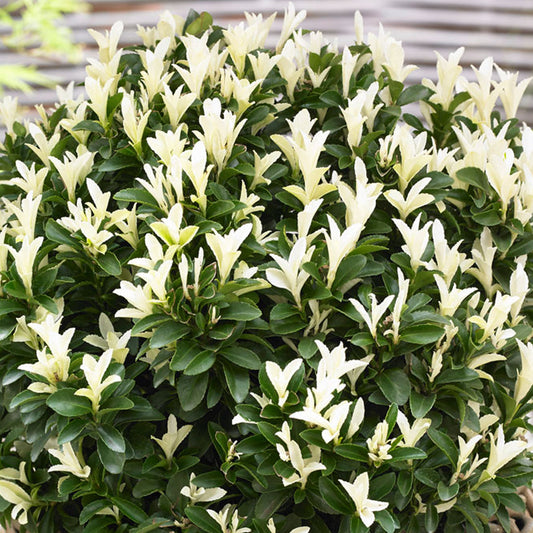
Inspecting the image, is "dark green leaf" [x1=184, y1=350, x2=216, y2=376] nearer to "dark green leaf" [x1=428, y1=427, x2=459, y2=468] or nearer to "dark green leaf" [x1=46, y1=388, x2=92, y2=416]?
"dark green leaf" [x1=46, y1=388, x2=92, y2=416]

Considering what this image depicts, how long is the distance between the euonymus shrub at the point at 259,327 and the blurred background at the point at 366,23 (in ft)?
7.84

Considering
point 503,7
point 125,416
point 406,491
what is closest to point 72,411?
point 125,416

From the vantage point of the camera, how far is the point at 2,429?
3.39ft

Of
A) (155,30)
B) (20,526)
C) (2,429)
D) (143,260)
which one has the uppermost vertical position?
(155,30)

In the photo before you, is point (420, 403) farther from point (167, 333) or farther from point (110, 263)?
point (110, 263)

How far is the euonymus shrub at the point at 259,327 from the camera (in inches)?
34.8

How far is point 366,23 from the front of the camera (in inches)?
133

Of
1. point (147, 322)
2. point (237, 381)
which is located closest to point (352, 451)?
point (237, 381)

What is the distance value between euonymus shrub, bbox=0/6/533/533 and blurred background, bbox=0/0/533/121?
2.39 meters

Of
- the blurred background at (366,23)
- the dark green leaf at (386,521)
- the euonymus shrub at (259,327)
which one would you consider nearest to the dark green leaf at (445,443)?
the euonymus shrub at (259,327)

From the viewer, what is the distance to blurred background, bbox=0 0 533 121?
3.40 meters

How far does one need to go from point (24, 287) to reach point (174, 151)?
274 millimetres

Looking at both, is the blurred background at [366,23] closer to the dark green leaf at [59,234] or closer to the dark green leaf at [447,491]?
the dark green leaf at [59,234]

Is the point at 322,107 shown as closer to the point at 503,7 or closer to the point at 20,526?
the point at 20,526
